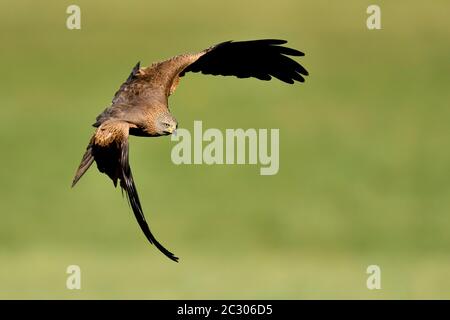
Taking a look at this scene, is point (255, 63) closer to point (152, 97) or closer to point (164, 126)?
point (152, 97)

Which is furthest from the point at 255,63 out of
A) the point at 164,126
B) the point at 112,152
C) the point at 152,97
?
the point at 112,152

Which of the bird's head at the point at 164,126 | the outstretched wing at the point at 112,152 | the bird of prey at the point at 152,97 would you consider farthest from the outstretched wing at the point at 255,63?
the outstretched wing at the point at 112,152

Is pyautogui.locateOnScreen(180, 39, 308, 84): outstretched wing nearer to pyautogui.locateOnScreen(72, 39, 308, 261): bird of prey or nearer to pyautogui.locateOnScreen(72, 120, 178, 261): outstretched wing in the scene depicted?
pyautogui.locateOnScreen(72, 39, 308, 261): bird of prey

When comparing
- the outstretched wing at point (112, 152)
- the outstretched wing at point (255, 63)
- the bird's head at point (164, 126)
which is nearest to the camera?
the outstretched wing at point (112, 152)

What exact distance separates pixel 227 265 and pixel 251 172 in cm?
145

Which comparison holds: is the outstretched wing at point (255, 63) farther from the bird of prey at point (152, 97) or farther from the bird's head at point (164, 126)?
the bird's head at point (164, 126)

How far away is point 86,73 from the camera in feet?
99.6

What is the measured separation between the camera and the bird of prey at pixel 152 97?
15531 millimetres

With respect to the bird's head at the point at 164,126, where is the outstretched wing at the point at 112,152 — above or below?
below

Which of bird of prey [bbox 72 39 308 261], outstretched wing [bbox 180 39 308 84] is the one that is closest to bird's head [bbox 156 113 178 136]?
bird of prey [bbox 72 39 308 261]

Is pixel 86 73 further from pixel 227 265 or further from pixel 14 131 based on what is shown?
pixel 227 265

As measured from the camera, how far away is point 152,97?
16328 millimetres

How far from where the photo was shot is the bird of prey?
51.0 feet

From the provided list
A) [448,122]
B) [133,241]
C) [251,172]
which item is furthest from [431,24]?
[133,241]
